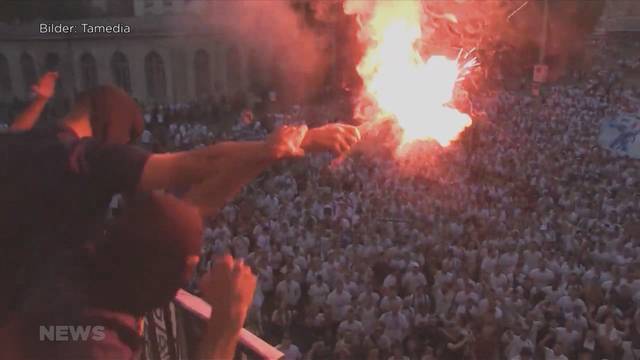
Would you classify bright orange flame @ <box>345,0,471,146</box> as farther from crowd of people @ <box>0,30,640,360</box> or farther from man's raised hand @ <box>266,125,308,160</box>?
man's raised hand @ <box>266,125,308,160</box>

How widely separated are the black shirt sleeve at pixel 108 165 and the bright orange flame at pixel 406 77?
3357mm

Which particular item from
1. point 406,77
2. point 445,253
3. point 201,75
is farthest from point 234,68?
point 406,77

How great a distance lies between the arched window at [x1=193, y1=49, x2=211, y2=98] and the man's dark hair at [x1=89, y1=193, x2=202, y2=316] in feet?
78.7

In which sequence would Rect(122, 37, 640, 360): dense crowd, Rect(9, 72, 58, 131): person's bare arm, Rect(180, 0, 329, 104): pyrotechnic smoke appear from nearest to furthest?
1. Rect(9, 72, 58, 131): person's bare arm
2. Rect(122, 37, 640, 360): dense crowd
3. Rect(180, 0, 329, 104): pyrotechnic smoke

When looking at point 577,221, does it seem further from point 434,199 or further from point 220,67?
point 220,67

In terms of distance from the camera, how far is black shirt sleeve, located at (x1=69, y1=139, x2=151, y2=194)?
1.68 m

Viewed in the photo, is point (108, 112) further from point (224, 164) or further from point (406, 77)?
point (406, 77)

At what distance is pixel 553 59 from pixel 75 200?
3230cm

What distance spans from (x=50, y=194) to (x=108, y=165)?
0.55 feet

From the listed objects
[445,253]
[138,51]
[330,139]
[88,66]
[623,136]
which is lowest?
[445,253]

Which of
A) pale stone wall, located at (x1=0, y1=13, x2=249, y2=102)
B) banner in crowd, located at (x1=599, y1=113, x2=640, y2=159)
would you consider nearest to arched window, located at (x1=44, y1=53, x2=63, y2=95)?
pale stone wall, located at (x1=0, y1=13, x2=249, y2=102)

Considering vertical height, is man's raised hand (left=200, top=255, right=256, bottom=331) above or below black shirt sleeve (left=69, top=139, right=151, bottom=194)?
below

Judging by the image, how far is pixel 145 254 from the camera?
146cm

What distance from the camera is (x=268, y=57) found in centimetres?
1817
